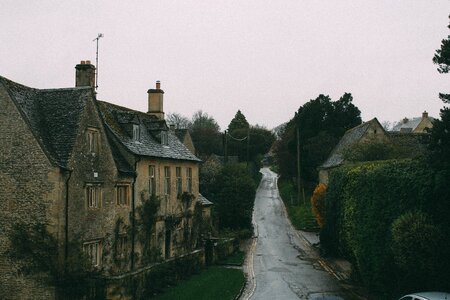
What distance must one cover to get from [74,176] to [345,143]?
1597 inches

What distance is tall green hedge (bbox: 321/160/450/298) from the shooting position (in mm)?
19859

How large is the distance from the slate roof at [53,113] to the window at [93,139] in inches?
41.5

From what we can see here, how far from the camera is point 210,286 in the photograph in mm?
28609

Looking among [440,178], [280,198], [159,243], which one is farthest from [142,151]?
[280,198]

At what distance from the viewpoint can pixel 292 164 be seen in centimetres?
7850

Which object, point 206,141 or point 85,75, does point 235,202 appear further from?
point 206,141

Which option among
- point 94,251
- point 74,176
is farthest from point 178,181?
point 74,176

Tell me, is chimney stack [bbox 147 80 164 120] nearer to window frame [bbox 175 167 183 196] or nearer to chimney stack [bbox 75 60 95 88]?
window frame [bbox 175 167 183 196]

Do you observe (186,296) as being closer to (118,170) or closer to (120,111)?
(118,170)

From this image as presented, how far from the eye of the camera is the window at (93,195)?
25141 mm

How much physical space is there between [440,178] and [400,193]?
2.84 m

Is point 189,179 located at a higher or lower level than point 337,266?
Answer: higher

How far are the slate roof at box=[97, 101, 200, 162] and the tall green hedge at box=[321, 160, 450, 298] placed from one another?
Answer: 1251 centimetres

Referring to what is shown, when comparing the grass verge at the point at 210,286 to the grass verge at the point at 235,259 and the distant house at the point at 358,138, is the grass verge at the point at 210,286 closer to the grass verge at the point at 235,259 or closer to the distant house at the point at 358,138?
the grass verge at the point at 235,259
